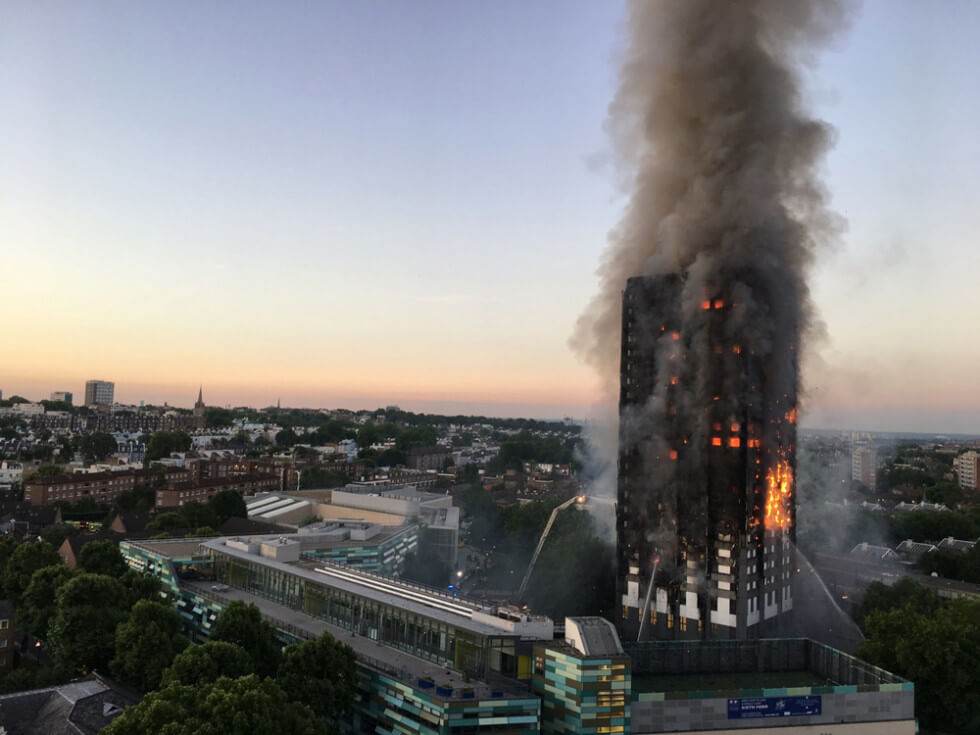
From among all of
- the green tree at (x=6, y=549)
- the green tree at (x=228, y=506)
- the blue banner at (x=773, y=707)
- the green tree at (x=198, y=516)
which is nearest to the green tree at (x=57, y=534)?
the green tree at (x=6, y=549)

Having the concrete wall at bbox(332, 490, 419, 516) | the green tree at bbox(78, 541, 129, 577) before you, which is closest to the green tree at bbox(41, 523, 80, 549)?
the green tree at bbox(78, 541, 129, 577)

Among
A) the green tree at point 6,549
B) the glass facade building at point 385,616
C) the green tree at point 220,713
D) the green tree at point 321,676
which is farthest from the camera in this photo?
the green tree at point 6,549

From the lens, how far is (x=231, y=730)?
26.4m

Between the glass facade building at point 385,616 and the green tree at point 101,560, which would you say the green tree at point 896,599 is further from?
the green tree at point 101,560

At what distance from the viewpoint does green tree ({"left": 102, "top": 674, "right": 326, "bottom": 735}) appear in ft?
86.3

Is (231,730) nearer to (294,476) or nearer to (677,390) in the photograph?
(677,390)

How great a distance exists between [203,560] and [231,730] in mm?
28564

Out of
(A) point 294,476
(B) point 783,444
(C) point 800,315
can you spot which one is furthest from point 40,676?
(A) point 294,476

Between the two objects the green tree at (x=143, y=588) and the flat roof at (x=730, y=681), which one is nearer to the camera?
the flat roof at (x=730, y=681)

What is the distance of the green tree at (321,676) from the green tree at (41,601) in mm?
21218

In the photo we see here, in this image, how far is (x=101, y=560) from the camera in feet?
179

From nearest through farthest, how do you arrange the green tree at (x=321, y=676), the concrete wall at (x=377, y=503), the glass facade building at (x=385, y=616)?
the green tree at (x=321, y=676)
the glass facade building at (x=385, y=616)
the concrete wall at (x=377, y=503)

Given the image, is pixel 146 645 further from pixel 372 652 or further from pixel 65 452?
pixel 65 452

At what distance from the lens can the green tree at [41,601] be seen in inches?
1832
